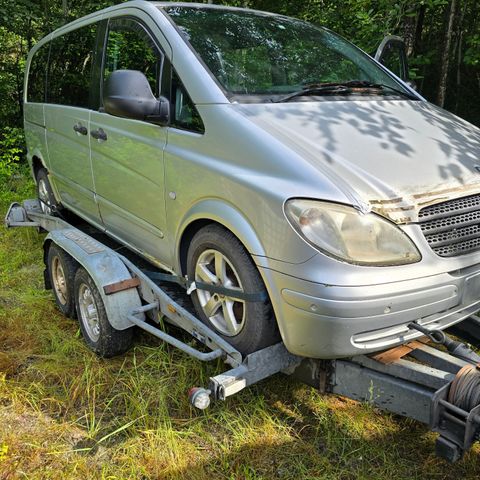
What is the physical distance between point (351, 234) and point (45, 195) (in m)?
4.33

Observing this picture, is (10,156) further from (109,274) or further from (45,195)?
(109,274)

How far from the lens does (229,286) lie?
2.54 m

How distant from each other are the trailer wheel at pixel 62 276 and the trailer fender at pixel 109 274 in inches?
5.4

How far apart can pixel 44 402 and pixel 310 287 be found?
1.76m

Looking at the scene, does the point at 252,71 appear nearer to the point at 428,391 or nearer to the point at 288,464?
the point at 428,391

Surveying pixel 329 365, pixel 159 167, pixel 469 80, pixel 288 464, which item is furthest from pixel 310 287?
pixel 469 80

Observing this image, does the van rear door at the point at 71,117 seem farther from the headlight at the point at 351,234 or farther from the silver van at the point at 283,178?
the headlight at the point at 351,234

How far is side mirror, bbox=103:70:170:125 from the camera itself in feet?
8.89

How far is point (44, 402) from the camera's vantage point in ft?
9.39

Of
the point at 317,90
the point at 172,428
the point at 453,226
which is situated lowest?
the point at 172,428

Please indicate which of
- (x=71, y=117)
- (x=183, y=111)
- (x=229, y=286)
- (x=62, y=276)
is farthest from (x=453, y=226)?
(x=71, y=117)

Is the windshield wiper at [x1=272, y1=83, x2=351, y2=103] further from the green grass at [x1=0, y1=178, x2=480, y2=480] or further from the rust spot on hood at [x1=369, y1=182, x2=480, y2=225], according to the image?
the green grass at [x1=0, y1=178, x2=480, y2=480]

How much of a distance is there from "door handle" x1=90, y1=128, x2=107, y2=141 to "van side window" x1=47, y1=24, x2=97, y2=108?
41cm

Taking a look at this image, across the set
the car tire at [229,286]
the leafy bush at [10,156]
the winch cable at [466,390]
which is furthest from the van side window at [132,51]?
the leafy bush at [10,156]
